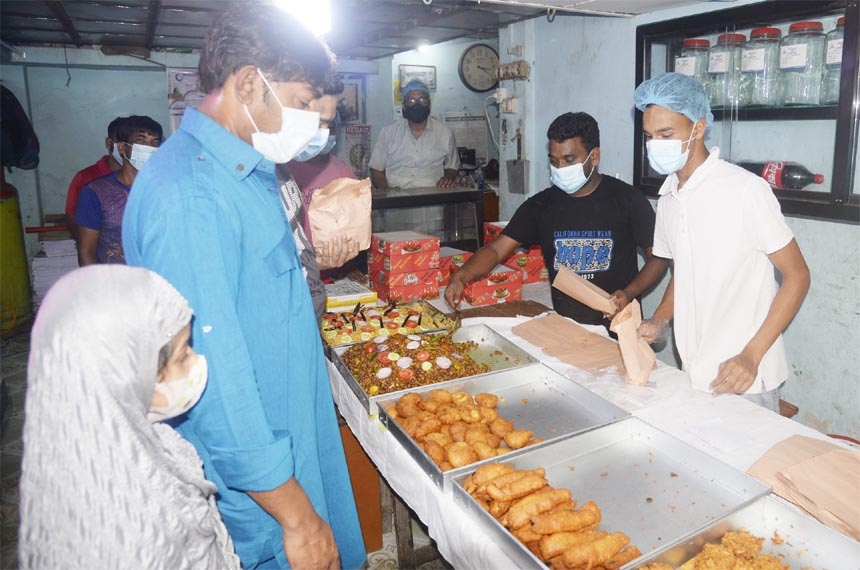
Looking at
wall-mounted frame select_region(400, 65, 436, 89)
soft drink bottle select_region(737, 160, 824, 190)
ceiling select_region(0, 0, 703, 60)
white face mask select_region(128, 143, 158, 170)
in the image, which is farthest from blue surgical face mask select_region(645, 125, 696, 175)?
wall-mounted frame select_region(400, 65, 436, 89)

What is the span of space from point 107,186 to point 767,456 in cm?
401

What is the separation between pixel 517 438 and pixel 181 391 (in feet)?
3.63

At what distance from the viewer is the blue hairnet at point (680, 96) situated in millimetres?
2412

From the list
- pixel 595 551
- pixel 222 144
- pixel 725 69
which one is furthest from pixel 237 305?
pixel 725 69

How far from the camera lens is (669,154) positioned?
8.01ft

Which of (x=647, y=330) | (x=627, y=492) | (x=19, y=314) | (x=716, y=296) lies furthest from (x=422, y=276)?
(x=19, y=314)

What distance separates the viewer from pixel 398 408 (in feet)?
7.10

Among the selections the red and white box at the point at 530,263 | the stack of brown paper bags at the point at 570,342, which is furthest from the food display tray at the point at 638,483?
the red and white box at the point at 530,263

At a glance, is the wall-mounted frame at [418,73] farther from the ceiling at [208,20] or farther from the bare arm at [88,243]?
the bare arm at [88,243]

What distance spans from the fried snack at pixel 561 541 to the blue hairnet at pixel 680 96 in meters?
1.77

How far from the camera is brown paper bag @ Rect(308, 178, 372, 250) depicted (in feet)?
7.87

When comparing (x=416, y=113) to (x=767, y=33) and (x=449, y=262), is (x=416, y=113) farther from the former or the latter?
(x=767, y=33)

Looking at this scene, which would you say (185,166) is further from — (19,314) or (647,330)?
(19,314)

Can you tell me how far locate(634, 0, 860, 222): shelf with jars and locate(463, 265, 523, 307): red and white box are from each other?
153 cm
